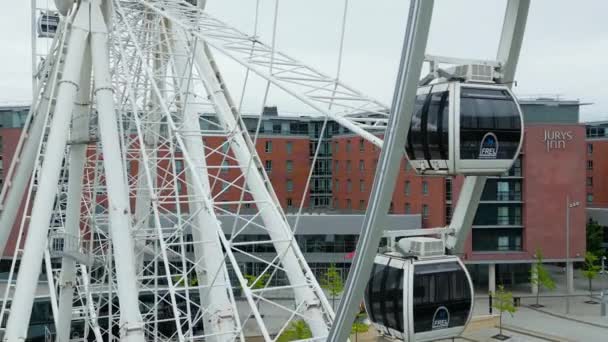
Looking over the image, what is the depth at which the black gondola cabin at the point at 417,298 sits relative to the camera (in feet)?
18.2

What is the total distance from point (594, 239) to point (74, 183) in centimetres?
3850

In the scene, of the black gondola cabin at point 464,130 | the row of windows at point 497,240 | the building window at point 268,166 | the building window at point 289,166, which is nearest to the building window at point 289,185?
the building window at point 289,166

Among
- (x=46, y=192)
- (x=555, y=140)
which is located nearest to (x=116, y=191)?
(x=46, y=192)

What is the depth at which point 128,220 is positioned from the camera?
9.20 meters

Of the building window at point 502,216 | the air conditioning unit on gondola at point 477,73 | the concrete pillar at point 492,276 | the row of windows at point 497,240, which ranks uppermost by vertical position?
the air conditioning unit on gondola at point 477,73

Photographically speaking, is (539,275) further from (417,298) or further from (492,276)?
(417,298)

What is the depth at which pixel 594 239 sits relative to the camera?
139ft

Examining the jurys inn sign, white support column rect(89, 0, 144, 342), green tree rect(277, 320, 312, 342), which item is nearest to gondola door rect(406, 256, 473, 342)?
white support column rect(89, 0, 144, 342)

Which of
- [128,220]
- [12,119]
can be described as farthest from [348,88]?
[12,119]

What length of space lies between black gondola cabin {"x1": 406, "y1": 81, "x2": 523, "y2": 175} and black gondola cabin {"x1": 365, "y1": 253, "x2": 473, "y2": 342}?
2.94 ft

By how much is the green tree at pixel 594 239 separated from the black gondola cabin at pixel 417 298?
129ft

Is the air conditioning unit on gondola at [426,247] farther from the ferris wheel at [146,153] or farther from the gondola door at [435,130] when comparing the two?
the ferris wheel at [146,153]

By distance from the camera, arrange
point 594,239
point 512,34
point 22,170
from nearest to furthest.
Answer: point 512,34
point 22,170
point 594,239

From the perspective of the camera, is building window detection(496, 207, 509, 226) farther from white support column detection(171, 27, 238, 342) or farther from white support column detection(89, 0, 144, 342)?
white support column detection(89, 0, 144, 342)
